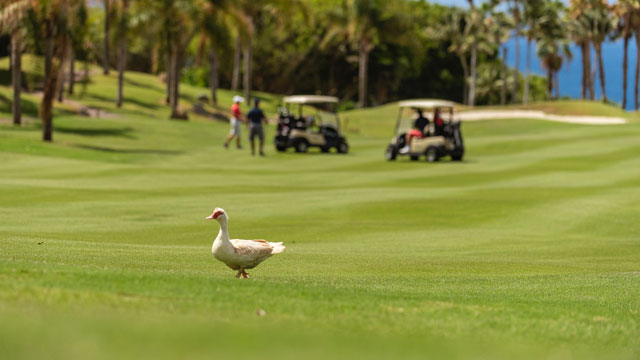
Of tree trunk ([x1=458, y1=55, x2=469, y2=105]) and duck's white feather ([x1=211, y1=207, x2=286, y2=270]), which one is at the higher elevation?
tree trunk ([x1=458, y1=55, x2=469, y2=105])

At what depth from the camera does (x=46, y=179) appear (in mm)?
25812

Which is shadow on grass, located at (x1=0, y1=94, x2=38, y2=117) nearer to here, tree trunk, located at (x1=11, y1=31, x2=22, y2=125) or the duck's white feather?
tree trunk, located at (x1=11, y1=31, x2=22, y2=125)

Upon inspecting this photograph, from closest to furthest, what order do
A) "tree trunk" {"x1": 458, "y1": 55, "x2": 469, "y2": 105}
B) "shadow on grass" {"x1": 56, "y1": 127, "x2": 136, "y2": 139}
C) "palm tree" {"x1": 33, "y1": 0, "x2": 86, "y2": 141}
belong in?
"palm tree" {"x1": 33, "y1": 0, "x2": 86, "y2": 141}, "shadow on grass" {"x1": 56, "y1": 127, "x2": 136, "y2": 139}, "tree trunk" {"x1": 458, "y1": 55, "x2": 469, "y2": 105}

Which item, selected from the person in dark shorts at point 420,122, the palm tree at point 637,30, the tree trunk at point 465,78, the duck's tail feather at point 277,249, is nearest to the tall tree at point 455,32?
the tree trunk at point 465,78

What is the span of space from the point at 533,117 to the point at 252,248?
195ft

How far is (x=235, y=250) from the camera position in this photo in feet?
33.8

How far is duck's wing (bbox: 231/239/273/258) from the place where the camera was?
33.9 ft

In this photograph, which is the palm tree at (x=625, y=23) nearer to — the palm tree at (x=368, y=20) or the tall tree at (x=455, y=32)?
the tall tree at (x=455, y=32)

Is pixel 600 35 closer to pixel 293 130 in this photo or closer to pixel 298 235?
pixel 293 130

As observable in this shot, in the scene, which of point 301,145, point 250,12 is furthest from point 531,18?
point 301,145

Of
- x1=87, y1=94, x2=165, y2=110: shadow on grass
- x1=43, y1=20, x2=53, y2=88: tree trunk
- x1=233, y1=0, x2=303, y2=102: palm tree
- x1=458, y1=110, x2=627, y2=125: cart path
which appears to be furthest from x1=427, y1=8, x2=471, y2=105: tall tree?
x1=43, y1=20, x2=53, y2=88: tree trunk

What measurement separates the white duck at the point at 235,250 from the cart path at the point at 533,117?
5718 cm

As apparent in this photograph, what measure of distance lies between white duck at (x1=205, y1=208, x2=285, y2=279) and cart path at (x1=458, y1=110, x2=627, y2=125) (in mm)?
57175

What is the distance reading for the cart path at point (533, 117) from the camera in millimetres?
67375
